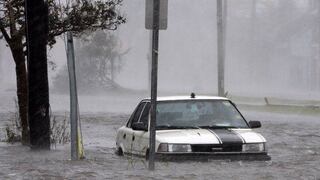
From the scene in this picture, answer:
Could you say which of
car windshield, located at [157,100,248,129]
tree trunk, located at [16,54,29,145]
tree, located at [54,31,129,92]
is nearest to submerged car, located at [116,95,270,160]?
car windshield, located at [157,100,248,129]

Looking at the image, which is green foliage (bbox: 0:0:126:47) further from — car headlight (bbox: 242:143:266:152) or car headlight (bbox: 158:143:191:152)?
car headlight (bbox: 242:143:266:152)

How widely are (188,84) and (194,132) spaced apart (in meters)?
76.1

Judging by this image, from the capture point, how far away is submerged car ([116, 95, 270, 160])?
964cm

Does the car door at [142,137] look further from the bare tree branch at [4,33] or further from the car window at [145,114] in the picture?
the bare tree branch at [4,33]

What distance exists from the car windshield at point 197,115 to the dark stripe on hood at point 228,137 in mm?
392

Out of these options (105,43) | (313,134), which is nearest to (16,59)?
(313,134)

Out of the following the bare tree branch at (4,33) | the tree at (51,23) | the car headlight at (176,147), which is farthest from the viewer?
the tree at (51,23)

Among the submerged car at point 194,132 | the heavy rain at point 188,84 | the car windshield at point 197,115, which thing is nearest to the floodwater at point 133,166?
the heavy rain at point 188,84

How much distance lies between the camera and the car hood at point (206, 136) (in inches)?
380

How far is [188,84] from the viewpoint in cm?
8606

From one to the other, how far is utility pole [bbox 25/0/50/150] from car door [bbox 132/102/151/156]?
5.63 ft

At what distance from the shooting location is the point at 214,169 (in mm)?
9430

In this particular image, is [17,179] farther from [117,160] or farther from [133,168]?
[117,160]

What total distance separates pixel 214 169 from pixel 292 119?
55.7 ft
